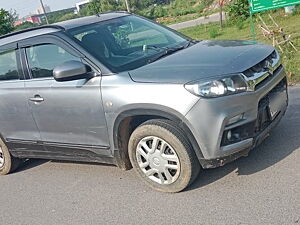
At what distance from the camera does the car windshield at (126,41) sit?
3748 mm

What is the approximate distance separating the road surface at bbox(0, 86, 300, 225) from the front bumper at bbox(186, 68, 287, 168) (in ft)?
1.24

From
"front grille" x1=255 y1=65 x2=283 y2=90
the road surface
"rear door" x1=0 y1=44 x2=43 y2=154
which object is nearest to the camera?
the road surface

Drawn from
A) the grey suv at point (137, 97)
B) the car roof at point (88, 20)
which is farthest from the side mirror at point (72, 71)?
the car roof at point (88, 20)

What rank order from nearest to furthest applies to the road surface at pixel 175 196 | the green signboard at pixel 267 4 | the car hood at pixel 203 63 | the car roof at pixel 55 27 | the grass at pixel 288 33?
the road surface at pixel 175 196 < the car hood at pixel 203 63 < the car roof at pixel 55 27 < the grass at pixel 288 33 < the green signboard at pixel 267 4

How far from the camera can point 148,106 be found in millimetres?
3295

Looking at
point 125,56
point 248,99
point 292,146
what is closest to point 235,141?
point 248,99

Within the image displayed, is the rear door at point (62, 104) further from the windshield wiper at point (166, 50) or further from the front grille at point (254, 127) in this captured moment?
the front grille at point (254, 127)

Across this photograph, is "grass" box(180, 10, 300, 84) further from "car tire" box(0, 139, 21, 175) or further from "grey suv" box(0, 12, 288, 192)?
"car tire" box(0, 139, 21, 175)

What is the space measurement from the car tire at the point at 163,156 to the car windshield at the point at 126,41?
2.31 feet

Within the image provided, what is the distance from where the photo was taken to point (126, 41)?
4.16m

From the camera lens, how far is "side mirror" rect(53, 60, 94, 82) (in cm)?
354

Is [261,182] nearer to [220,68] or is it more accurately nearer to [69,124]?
[220,68]

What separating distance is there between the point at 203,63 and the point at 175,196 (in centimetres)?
132

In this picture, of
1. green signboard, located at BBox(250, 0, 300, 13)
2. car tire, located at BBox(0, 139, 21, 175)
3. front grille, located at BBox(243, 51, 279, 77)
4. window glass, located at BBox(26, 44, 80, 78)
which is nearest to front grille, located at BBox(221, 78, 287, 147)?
front grille, located at BBox(243, 51, 279, 77)
